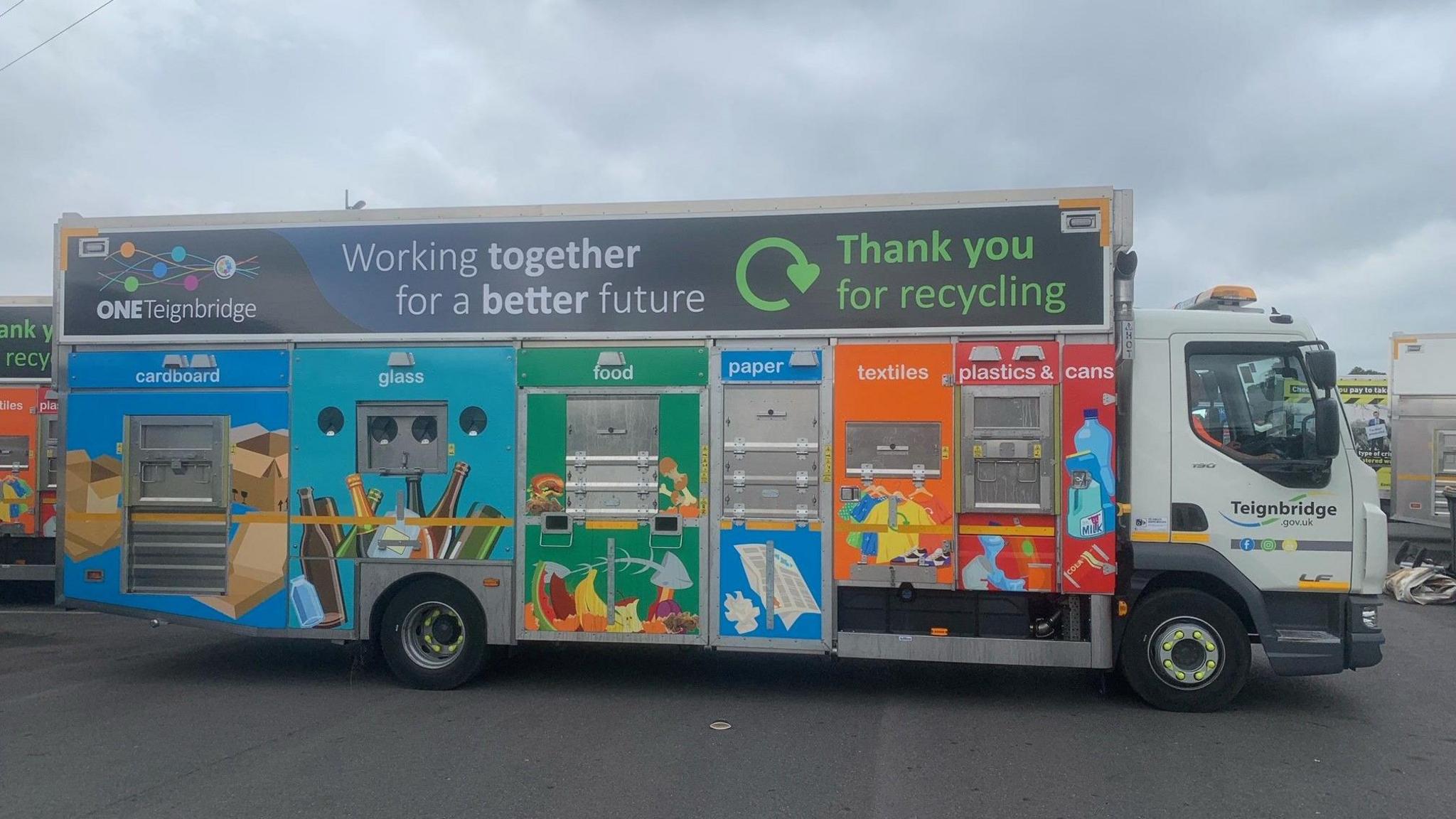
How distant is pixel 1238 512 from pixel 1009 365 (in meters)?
1.89

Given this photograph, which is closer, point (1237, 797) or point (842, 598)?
point (1237, 797)

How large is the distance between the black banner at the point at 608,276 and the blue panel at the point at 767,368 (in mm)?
175

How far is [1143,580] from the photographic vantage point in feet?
23.3

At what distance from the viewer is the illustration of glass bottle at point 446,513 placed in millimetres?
7688

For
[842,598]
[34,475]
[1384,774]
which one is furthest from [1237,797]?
[34,475]

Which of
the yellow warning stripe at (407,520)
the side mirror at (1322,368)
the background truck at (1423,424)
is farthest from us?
the background truck at (1423,424)

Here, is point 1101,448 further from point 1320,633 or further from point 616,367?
point 616,367

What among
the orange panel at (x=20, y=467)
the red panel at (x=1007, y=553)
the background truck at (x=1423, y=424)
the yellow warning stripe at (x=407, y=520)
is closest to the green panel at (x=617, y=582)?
the yellow warning stripe at (x=407, y=520)

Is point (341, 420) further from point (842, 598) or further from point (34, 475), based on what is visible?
point (34, 475)

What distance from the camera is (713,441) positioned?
7.40 m

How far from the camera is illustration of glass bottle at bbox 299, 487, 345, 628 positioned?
7.80 meters

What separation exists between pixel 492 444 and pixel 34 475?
762cm

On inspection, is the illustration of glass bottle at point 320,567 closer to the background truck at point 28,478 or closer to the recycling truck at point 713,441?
the recycling truck at point 713,441

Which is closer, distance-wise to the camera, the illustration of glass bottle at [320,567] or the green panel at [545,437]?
Result: the green panel at [545,437]
